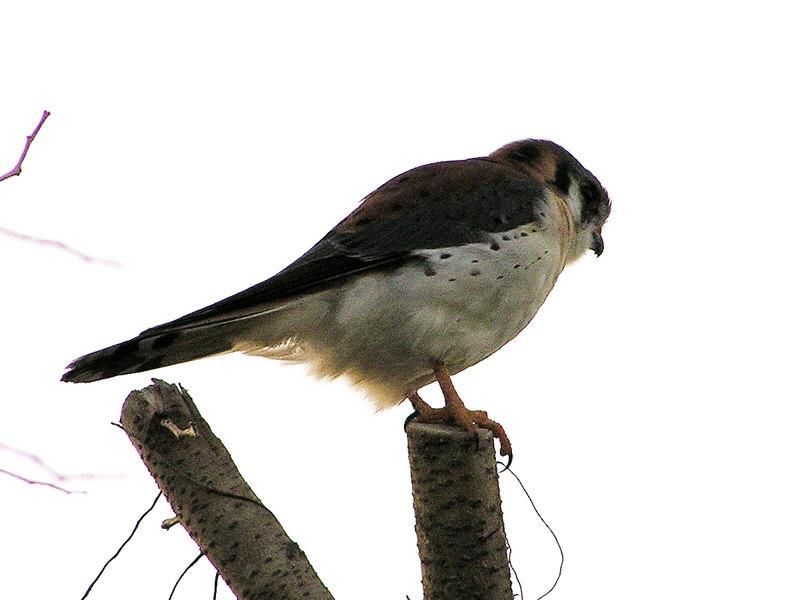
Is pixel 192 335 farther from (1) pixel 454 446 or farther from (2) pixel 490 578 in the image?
(2) pixel 490 578

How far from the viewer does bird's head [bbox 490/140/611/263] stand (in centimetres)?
392

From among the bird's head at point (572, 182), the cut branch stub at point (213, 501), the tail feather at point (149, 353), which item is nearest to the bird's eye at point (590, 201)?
the bird's head at point (572, 182)

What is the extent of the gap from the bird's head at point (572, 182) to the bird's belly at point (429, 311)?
2.47 feet

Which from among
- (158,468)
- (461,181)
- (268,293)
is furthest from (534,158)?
(158,468)

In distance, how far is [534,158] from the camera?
4008 millimetres

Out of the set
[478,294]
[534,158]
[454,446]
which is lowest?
[454,446]

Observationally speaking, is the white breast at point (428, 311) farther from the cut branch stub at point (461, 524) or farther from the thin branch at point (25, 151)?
the thin branch at point (25, 151)

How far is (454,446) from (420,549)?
0.25 meters

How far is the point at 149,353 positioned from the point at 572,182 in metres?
1.97

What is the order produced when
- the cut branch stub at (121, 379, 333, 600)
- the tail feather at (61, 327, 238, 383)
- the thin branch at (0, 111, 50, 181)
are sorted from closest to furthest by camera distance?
1. the thin branch at (0, 111, 50, 181)
2. the cut branch stub at (121, 379, 333, 600)
3. the tail feather at (61, 327, 238, 383)

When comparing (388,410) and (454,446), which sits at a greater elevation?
(454,446)

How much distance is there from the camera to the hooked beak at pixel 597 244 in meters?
3.98

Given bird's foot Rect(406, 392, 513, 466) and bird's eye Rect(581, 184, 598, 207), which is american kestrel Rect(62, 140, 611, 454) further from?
bird's eye Rect(581, 184, 598, 207)

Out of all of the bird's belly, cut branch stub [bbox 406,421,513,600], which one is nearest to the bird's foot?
cut branch stub [bbox 406,421,513,600]
